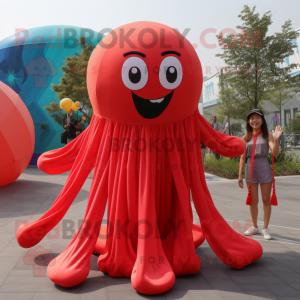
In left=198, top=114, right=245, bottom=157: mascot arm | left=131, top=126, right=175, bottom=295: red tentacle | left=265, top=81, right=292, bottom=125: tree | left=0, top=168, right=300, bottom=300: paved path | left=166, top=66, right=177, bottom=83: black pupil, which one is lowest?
left=0, top=168, right=300, bottom=300: paved path

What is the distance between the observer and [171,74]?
126 inches

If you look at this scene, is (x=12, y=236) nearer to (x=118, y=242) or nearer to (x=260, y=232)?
(x=118, y=242)

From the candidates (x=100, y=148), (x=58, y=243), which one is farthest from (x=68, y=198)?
(x=58, y=243)

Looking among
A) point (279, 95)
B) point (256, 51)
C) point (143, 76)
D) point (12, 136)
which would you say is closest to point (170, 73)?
point (143, 76)

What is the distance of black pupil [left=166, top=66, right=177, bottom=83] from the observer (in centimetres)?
321

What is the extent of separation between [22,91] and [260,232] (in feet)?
45.1

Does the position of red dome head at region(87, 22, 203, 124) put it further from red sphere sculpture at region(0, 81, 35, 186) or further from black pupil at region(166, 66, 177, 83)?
red sphere sculpture at region(0, 81, 35, 186)

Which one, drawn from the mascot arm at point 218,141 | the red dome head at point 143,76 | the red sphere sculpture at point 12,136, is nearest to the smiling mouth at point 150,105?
the red dome head at point 143,76

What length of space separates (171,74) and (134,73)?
36 centimetres

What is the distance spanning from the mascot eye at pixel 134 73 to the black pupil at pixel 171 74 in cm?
22

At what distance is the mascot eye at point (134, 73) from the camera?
3162 mm

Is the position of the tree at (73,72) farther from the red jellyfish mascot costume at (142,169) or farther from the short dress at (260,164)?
the red jellyfish mascot costume at (142,169)

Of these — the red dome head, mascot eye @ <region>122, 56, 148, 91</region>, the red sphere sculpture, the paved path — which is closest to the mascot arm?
the red dome head

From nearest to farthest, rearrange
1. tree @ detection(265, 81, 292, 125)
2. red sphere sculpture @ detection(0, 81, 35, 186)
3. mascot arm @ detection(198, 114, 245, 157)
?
mascot arm @ detection(198, 114, 245, 157), red sphere sculpture @ detection(0, 81, 35, 186), tree @ detection(265, 81, 292, 125)
